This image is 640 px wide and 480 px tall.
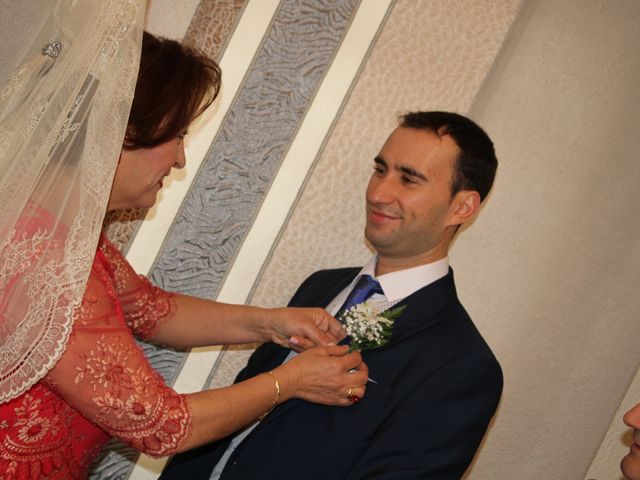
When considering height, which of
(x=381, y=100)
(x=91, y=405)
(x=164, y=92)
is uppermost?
(x=381, y=100)

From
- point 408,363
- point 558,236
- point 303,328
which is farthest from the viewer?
point 558,236

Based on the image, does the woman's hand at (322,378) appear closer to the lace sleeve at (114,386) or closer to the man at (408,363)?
the man at (408,363)

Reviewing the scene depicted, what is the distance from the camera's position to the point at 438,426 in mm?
1927

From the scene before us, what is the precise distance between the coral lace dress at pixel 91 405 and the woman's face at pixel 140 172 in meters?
0.20

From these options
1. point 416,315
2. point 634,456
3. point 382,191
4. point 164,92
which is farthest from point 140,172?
point 634,456

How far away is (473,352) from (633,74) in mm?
1399

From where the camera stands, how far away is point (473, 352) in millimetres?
2020

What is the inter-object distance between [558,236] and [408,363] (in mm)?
1000

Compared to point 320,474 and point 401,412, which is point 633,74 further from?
point 320,474

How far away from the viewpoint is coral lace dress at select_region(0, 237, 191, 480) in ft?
5.00

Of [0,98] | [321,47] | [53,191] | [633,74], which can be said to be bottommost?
[53,191]

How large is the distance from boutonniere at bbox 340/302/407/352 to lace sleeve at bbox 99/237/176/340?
0.65m

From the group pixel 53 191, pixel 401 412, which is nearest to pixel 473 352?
pixel 401 412

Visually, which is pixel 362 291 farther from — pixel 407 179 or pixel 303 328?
pixel 407 179
